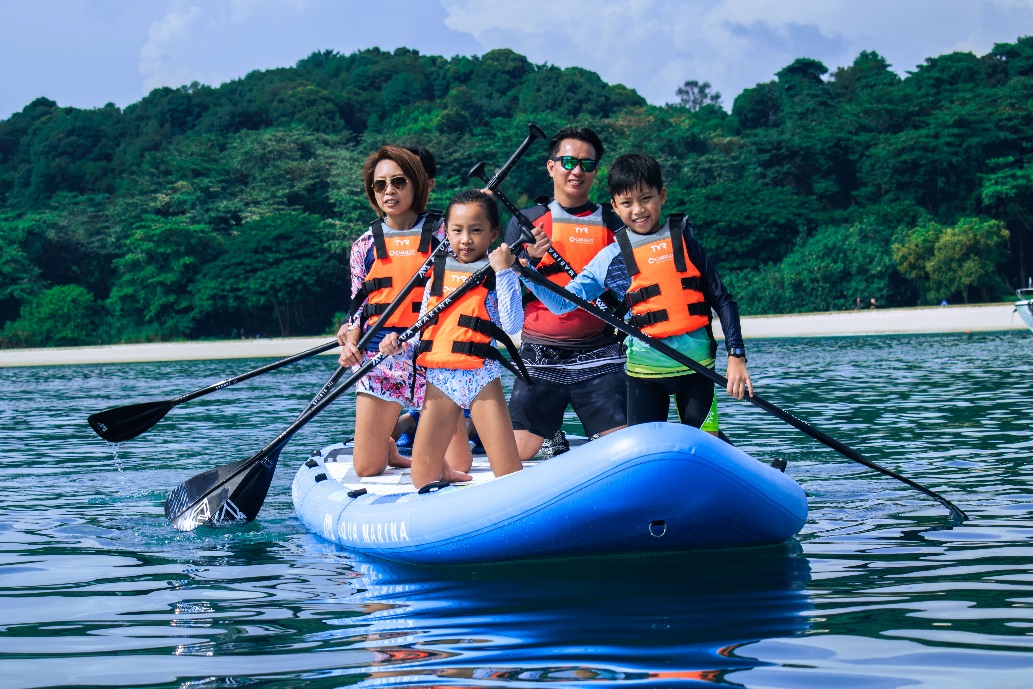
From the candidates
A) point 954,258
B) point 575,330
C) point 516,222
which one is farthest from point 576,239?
point 954,258

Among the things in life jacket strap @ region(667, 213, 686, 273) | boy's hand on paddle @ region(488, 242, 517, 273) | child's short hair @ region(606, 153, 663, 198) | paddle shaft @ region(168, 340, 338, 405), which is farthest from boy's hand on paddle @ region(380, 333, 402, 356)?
life jacket strap @ region(667, 213, 686, 273)

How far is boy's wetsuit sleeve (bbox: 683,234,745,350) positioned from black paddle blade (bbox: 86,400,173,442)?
377 centimetres

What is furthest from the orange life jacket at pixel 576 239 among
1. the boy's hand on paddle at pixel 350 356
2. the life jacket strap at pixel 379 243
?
the boy's hand on paddle at pixel 350 356

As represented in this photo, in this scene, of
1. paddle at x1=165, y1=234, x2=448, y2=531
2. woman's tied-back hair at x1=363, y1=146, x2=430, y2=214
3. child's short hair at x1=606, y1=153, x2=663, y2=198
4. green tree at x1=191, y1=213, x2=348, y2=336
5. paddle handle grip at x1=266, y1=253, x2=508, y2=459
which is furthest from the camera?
green tree at x1=191, y1=213, x2=348, y2=336

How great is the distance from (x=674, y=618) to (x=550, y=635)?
18.4 inches

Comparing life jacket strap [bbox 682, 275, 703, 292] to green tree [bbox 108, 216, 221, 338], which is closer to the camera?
life jacket strap [bbox 682, 275, 703, 292]

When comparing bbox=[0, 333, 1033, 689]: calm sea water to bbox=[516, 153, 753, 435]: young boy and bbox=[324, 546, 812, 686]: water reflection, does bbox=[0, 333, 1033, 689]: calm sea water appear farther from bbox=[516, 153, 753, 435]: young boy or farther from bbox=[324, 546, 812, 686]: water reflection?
bbox=[516, 153, 753, 435]: young boy

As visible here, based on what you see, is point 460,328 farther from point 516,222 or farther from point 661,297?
point 661,297

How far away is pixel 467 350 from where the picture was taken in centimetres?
572

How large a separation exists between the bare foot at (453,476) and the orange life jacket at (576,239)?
1095 mm

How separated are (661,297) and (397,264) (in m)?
1.58

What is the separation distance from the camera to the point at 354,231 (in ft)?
164

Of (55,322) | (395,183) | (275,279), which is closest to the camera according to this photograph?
(395,183)

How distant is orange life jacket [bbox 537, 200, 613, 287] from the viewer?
618 centimetres
